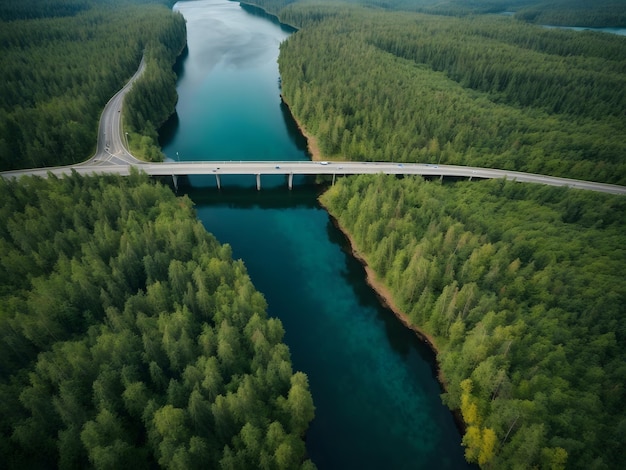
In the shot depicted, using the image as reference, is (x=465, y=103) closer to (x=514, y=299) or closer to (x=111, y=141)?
(x=514, y=299)

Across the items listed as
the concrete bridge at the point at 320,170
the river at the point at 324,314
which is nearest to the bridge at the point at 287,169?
the concrete bridge at the point at 320,170

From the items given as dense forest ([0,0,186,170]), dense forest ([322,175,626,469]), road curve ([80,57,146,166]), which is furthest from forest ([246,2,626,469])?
road curve ([80,57,146,166])

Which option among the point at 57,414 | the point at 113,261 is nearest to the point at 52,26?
the point at 113,261

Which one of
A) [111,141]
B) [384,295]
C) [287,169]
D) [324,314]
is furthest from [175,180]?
[384,295]

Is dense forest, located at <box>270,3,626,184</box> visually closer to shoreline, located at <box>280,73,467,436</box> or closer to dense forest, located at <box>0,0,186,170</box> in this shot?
shoreline, located at <box>280,73,467,436</box>

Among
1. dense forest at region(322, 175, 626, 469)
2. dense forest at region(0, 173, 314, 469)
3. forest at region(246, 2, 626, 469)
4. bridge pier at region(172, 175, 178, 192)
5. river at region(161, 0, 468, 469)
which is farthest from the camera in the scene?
bridge pier at region(172, 175, 178, 192)
